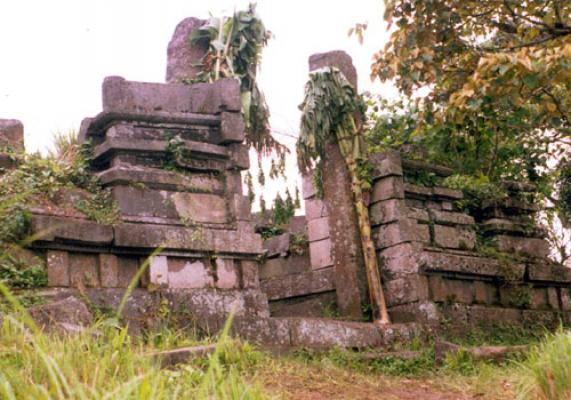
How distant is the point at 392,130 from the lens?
11.7 m

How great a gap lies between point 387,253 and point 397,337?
118cm

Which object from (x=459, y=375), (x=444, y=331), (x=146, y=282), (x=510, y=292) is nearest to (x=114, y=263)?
(x=146, y=282)

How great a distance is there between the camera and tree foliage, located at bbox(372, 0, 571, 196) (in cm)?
835

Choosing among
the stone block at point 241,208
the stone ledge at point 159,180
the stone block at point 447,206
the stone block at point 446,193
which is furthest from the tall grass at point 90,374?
the stone block at point 447,206

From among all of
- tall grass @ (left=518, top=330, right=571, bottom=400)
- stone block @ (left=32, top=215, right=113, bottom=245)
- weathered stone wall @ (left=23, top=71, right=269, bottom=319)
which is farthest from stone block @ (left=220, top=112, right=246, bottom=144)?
tall grass @ (left=518, top=330, right=571, bottom=400)

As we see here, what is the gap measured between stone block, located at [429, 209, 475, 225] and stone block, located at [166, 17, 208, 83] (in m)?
3.24

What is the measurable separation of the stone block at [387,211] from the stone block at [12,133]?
412cm

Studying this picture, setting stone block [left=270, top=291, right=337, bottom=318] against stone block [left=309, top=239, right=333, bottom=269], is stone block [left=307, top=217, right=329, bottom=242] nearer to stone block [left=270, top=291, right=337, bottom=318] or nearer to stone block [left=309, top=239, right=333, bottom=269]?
stone block [left=309, top=239, right=333, bottom=269]

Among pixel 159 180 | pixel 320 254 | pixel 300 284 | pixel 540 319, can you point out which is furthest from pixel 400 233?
pixel 159 180

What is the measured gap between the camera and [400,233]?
10328mm

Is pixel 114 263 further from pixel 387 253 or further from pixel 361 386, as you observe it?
pixel 387 253

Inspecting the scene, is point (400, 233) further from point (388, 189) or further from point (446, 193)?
point (446, 193)

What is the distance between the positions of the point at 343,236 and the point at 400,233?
0.71 metres

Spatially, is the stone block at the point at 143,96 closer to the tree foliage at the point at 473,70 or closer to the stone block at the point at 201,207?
the stone block at the point at 201,207
